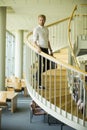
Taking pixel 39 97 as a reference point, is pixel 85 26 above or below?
above

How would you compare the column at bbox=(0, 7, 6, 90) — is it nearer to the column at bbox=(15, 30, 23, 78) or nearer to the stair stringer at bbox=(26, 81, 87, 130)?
the stair stringer at bbox=(26, 81, 87, 130)

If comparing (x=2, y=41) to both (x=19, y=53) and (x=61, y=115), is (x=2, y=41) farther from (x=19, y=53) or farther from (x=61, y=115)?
(x=19, y=53)

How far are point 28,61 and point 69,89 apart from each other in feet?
3.63

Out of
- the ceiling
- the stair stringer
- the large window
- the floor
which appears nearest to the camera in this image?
the stair stringer

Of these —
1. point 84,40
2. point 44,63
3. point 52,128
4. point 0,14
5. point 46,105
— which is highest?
point 0,14

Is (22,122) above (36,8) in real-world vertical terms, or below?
below

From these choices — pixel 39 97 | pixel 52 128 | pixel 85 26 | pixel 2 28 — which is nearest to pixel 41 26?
pixel 39 97

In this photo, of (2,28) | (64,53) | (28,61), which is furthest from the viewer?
(64,53)

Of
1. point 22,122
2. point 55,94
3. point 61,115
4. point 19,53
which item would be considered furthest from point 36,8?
point 19,53

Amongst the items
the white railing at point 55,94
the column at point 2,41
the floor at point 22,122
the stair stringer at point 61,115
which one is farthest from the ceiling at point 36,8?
the stair stringer at point 61,115

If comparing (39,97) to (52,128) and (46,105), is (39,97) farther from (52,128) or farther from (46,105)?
(52,128)

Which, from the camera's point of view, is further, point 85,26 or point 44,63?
point 85,26

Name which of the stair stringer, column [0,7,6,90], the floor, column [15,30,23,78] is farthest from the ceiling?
the stair stringer

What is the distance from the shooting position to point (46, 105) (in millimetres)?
5418
